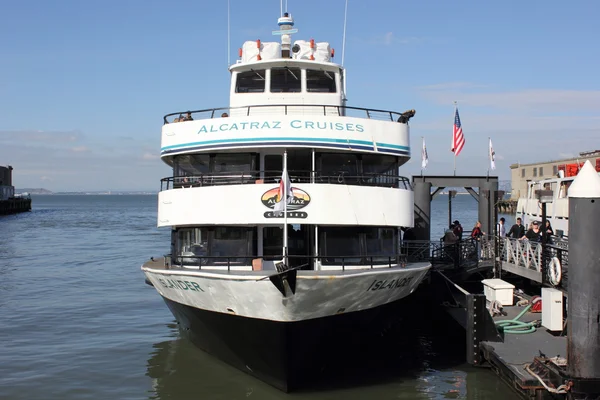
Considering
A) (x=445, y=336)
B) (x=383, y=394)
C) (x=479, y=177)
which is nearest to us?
(x=383, y=394)

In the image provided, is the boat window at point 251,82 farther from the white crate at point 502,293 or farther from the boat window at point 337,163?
the white crate at point 502,293

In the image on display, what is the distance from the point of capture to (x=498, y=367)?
1227cm

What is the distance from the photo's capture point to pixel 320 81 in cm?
1645

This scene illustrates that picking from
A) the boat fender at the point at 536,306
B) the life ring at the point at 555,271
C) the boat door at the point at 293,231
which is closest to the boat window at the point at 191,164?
the boat door at the point at 293,231

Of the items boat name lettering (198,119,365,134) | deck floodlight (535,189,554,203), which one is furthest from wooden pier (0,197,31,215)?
deck floodlight (535,189,554,203)

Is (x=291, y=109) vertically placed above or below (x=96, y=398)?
above

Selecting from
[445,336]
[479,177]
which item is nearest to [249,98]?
[445,336]

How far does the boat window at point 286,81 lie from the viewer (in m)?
16.2

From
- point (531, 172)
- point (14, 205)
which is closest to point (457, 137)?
point (531, 172)

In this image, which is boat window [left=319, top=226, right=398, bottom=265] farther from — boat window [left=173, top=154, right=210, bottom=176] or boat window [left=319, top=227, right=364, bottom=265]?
boat window [left=173, top=154, right=210, bottom=176]

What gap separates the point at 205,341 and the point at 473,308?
5.51m

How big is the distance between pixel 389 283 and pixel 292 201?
2456mm

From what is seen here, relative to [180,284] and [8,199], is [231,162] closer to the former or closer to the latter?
[180,284]

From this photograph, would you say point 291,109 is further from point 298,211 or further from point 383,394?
point 383,394
